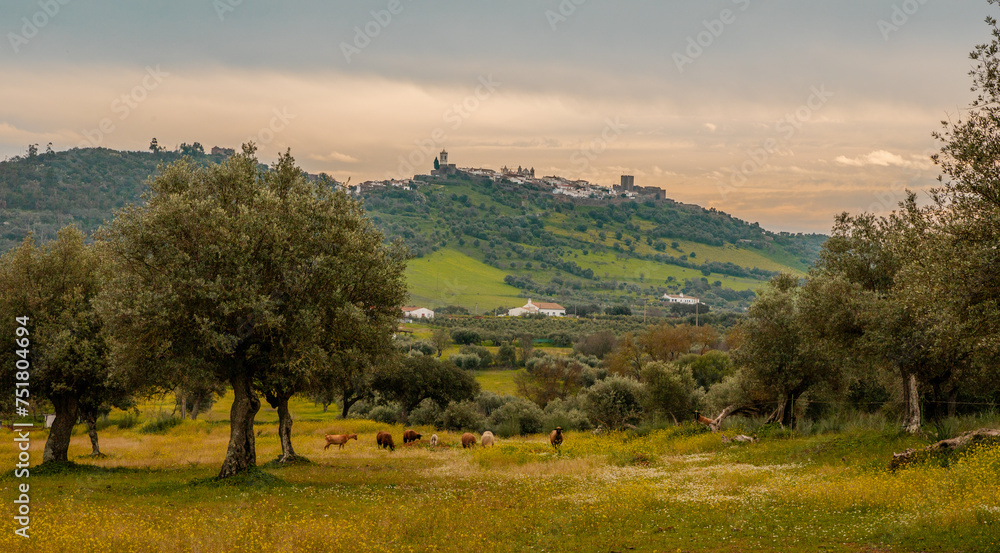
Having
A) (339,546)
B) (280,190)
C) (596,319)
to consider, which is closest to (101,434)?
(280,190)

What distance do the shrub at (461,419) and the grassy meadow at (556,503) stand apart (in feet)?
98.1

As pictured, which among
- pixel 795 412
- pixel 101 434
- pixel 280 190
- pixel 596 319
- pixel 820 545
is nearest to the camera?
pixel 820 545

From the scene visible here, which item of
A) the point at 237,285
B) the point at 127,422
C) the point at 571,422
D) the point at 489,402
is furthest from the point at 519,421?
the point at 237,285

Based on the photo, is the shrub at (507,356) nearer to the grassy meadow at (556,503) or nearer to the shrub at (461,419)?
the shrub at (461,419)

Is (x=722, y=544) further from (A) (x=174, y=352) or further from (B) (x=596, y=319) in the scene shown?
(B) (x=596, y=319)

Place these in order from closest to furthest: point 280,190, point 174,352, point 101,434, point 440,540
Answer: point 440,540, point 174,352, point 280,190, point 101,434

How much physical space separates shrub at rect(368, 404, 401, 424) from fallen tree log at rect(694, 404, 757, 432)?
39.1 m

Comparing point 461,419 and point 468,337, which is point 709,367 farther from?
point 468,337

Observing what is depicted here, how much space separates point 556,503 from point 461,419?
4589cm

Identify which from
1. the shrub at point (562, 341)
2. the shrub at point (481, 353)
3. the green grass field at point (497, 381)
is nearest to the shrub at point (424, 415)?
the green grass field at point (497, 381)

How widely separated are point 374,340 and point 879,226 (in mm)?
26895

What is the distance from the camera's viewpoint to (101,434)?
59250mm

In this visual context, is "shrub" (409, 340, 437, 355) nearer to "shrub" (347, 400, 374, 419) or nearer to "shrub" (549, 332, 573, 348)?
"shrub" (347, 400, 374, 419)

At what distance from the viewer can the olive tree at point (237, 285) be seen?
956 inches
